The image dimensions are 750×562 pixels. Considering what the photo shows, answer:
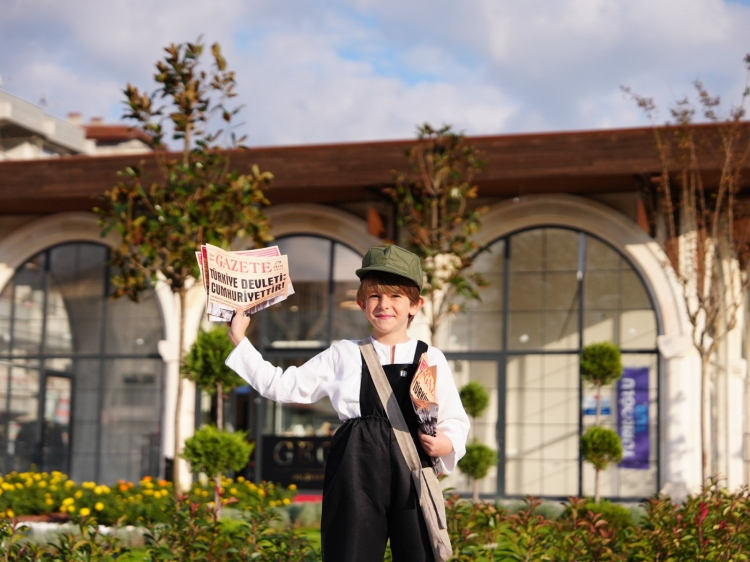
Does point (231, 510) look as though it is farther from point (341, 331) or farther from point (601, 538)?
point (601, 538)

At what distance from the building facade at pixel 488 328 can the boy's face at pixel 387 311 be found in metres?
10.9

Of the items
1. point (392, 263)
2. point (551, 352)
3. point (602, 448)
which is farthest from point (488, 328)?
point (392, 263)

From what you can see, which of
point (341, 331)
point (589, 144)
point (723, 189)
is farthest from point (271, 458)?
point (723, 189)

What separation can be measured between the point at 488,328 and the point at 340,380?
12309mm

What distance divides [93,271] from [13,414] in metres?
2.88

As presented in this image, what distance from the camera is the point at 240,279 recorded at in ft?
14.2

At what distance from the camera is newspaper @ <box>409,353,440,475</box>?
13.2ft

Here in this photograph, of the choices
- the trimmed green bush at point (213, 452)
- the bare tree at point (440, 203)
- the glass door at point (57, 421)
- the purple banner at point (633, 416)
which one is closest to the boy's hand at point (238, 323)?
the trimmed green bush at point (213, 452)

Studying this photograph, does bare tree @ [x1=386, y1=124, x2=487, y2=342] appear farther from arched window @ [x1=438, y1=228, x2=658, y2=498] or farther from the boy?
the boy

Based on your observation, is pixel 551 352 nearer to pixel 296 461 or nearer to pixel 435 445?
pixel 296 461

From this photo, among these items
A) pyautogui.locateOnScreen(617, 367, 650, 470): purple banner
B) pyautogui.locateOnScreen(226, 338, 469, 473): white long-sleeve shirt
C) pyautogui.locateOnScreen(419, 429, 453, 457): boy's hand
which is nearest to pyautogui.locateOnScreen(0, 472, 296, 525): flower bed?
pyautogui.locateOnScreen(617, 367, 650, 470): purple banner

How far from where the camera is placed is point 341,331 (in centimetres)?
1694

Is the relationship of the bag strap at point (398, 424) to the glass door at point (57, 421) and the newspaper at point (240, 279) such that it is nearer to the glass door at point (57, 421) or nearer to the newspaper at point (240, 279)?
the newspaper at point (240, 279)

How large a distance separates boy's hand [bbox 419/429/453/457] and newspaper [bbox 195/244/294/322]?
0.80m
